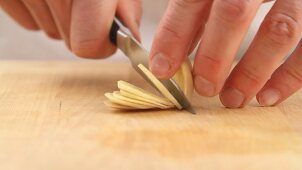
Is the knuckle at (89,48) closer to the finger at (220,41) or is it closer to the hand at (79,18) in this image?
the hand at (79,18)

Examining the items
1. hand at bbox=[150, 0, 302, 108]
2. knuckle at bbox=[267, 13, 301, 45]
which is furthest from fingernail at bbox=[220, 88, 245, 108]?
knuckle at bbox=[267, 13, 301, 45]

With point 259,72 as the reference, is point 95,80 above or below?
below

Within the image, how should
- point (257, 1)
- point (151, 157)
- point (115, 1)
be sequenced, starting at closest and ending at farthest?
point (151, 157)
point (257, 1)
point (115, 1)

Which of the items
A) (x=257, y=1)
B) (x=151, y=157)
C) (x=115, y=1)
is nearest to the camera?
(x=151, y=157)

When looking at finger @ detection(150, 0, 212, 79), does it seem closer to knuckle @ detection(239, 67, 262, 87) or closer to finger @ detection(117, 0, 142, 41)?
knuckle @ detection(239, 67, 262, 87)

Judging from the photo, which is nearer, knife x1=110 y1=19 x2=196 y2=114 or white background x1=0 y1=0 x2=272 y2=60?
knife x1=110 y1=19 x2=196 y2=114

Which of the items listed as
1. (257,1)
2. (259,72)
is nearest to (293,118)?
(259,72)

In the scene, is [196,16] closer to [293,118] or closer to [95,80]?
[293,118]
